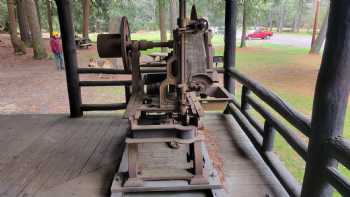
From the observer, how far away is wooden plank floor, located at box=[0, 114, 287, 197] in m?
2.70

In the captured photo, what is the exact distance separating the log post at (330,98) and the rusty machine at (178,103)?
0.78 meters

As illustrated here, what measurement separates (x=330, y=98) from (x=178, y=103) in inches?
48.6

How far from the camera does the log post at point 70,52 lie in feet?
13.3

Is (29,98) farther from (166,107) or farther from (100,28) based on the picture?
(100,28)

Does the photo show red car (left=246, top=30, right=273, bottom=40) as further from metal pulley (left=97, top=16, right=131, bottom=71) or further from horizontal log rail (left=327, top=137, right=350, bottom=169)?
horizontal log rail (left=327, top=137, right=350, bottom=169)

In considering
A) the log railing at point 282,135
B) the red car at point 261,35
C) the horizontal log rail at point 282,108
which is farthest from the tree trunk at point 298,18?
the horizontal log rail at point 282,108

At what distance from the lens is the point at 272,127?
Answer: 298 cm

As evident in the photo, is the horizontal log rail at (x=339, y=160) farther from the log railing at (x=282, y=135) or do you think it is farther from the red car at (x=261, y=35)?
the red car at (x=261, y=35)

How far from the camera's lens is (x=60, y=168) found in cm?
305

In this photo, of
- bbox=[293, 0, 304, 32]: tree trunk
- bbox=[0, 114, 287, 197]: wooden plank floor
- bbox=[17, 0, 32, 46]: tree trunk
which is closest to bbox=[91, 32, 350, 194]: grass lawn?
bbox=[0, 114, 287, 197]: wooden plank floor

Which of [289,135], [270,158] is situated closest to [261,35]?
[270,158]

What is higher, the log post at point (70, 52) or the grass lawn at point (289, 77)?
the log post at point (70, 52)

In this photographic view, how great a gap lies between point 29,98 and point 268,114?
24.1 feet

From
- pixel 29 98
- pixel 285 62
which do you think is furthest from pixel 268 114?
pixel 285 62
